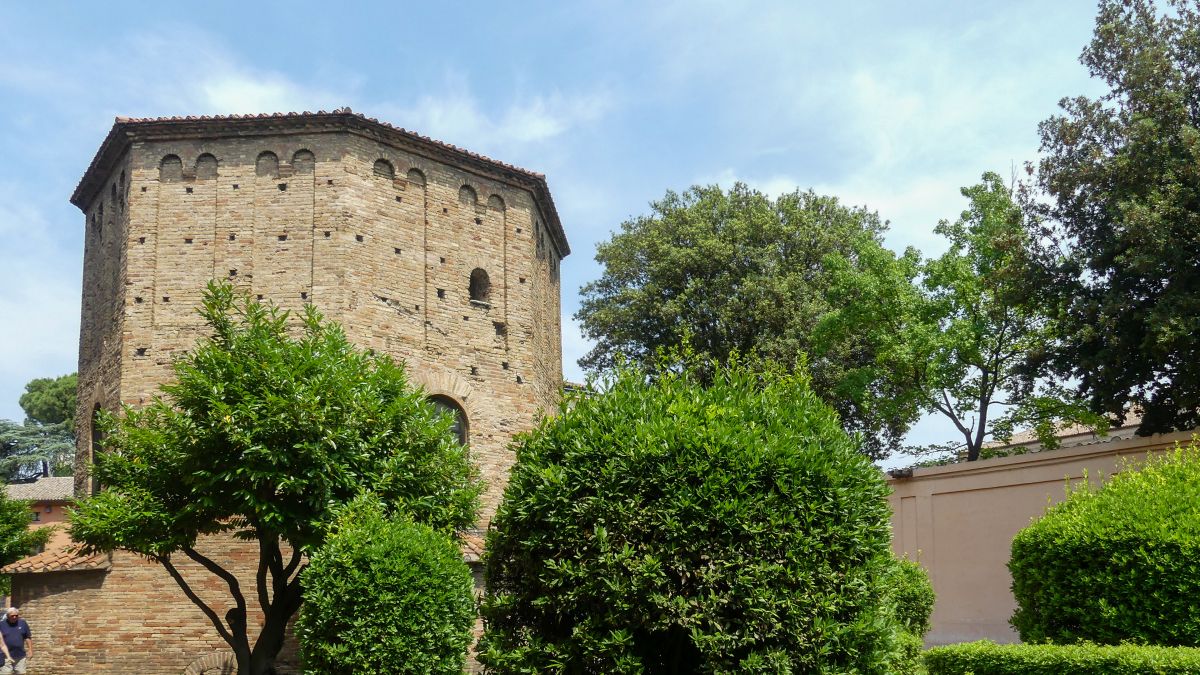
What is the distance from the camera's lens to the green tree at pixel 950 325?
78.5ft

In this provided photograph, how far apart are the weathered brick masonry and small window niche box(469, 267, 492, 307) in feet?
0.14

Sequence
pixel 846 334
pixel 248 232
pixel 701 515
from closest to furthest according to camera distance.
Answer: pixel 701 515
pixel 248 232
pixel 846 334

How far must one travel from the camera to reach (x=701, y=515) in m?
8.73

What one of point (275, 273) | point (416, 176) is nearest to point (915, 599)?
point (416, 176)

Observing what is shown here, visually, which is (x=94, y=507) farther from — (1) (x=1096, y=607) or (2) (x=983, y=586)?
(2) (x=983, y=586)

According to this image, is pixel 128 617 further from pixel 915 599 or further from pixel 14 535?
pixel 915 599

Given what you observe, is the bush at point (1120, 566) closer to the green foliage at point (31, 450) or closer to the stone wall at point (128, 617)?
the stone wall at point (128, 617)

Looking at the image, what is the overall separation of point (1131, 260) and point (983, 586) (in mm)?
7355

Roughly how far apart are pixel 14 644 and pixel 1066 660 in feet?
50.7

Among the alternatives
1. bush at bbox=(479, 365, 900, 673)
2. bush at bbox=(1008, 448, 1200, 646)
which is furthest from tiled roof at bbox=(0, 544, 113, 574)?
bush at bbox=(1008, 448, 1200, 646)

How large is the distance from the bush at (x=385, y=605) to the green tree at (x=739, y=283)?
16075 mm

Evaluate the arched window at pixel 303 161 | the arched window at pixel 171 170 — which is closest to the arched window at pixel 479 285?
the arched window at pixel 303 161

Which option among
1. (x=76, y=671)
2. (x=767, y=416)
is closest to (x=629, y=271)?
(x=76, y=671)

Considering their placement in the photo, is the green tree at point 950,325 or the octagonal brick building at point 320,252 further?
the green tree at point 950,325
